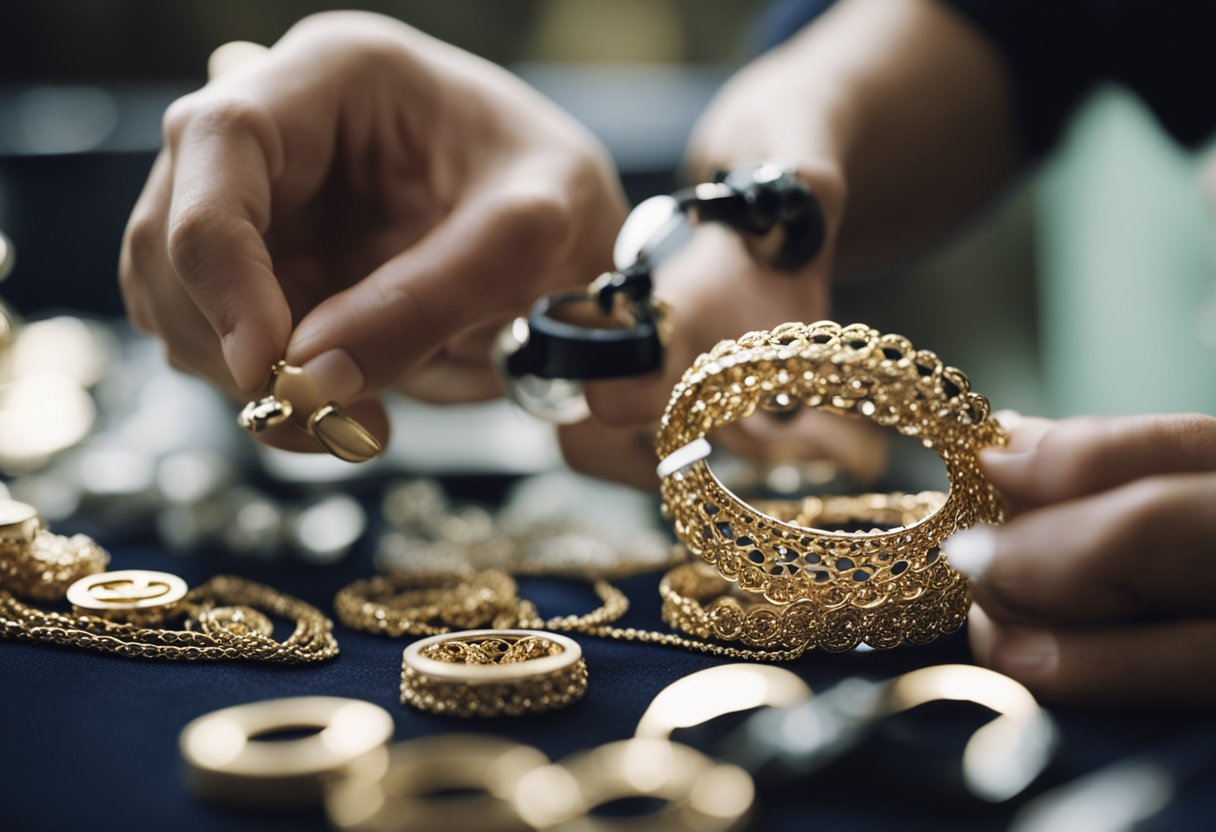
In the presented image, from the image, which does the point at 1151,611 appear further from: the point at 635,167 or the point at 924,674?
the point at 635,167

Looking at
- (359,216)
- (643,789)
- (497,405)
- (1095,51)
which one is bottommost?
(643,789)

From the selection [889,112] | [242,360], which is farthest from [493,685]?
[889,112]

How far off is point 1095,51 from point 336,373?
1.30 m

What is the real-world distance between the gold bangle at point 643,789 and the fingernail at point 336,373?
38cm

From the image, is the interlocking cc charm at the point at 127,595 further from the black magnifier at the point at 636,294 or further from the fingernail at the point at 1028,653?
the fingernail at the point at 1028,653

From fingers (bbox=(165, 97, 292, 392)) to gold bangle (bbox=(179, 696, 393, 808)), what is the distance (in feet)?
1.03

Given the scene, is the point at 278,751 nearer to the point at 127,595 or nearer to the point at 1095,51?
the point at 127,595

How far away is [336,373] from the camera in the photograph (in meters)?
0.81

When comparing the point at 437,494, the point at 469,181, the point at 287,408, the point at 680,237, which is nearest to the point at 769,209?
the point at 680,237

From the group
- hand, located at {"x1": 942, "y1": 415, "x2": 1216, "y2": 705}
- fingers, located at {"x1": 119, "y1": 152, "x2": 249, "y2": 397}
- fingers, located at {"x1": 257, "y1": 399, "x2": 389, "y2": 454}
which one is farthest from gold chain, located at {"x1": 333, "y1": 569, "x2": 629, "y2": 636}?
hand, located at {"x1": 942, "y1": 415, "x2": 1216, "y2": 705}

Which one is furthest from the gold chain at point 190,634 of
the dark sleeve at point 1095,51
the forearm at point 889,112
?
the dark sleeve at point 1095,51

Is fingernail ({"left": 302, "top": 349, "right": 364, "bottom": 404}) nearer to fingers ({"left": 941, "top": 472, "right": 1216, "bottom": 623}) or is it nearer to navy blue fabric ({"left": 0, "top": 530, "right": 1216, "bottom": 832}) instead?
navy blue fabric ({"left": 0, "top": 530, "right": 1216, "bottom": 832})

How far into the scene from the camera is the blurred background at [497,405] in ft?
4.93

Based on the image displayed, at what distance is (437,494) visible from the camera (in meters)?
1.46
